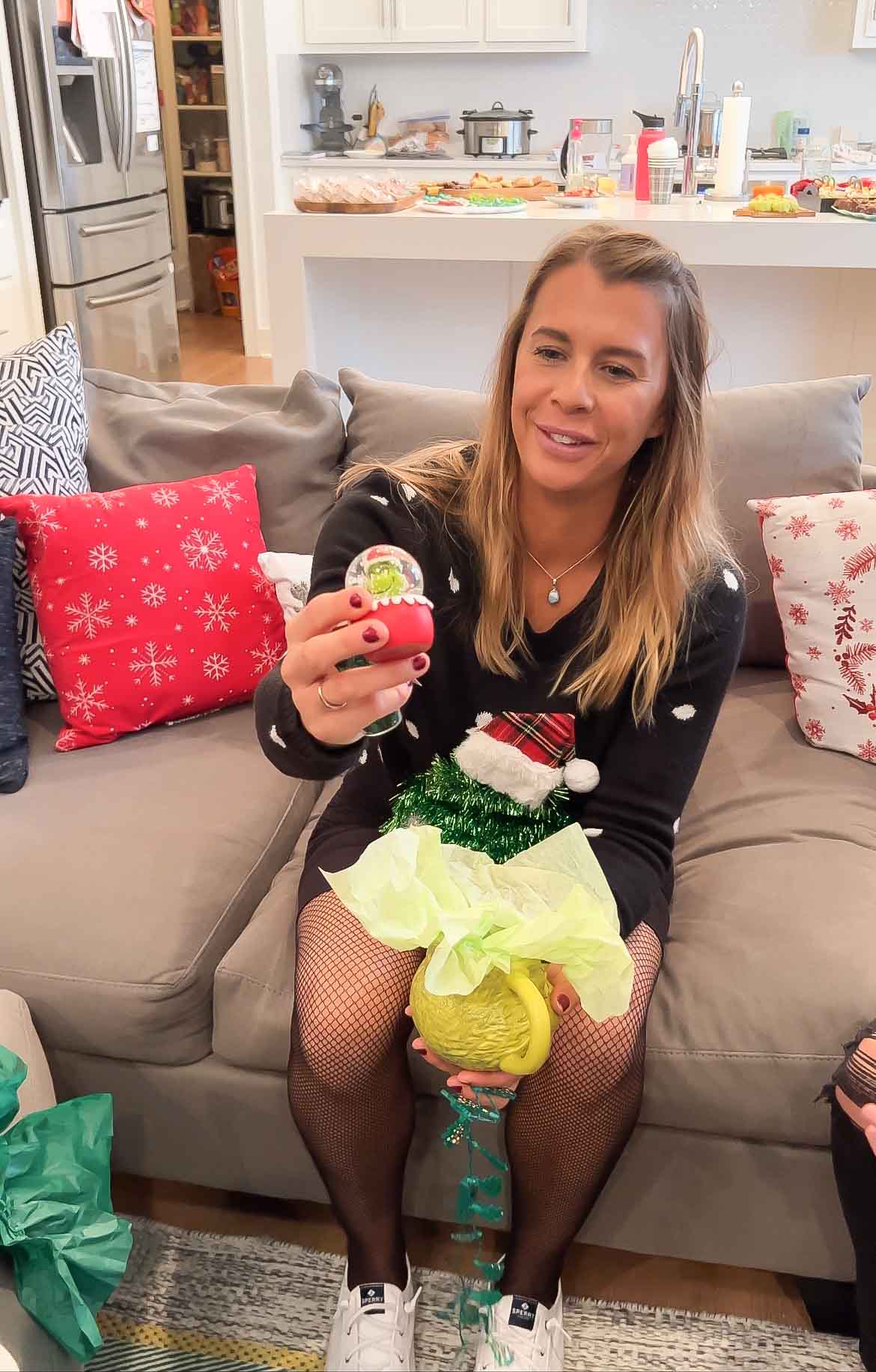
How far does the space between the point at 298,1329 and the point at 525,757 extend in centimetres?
71

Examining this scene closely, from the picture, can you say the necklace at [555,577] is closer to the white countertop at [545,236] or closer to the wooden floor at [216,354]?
the white countertop at [545,236]

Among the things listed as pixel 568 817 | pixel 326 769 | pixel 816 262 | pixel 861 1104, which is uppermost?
pixel 816 262

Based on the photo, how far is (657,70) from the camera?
5.22m

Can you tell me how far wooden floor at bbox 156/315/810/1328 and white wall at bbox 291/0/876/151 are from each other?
206 inches

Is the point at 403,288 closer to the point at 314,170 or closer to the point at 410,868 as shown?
the point at 410,868

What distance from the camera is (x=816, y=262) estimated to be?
8.98ft

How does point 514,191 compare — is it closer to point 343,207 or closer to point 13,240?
point 343,207

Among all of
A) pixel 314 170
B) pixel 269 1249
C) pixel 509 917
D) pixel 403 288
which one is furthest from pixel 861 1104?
pixel 314 170

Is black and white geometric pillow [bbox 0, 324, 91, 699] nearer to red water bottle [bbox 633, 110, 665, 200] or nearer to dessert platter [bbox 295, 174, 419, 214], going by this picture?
dessert platter [bbox 295, 174, 419, 214]

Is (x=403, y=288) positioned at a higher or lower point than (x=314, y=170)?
lower

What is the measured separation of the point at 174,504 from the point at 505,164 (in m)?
4.20

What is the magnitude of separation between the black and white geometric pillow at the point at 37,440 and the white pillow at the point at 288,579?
34 cm

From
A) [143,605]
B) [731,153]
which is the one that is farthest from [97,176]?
[143,605]

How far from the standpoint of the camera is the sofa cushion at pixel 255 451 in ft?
5.90
